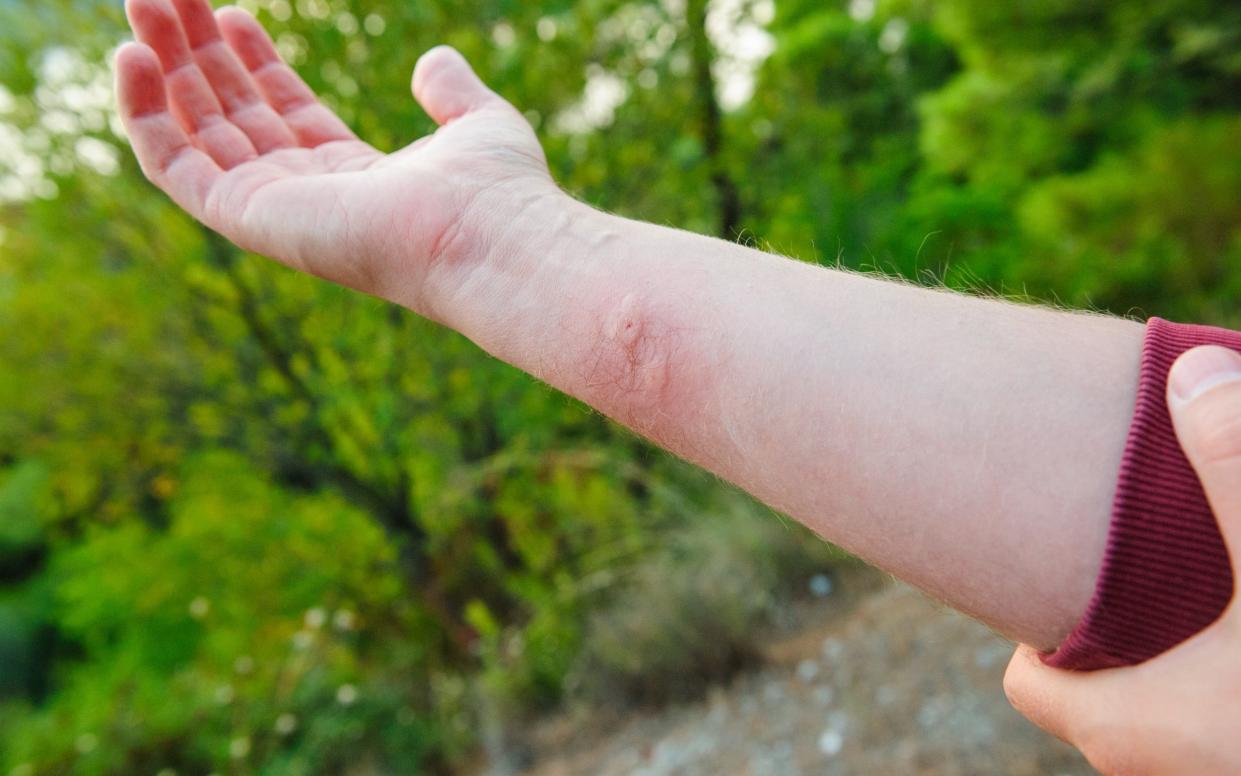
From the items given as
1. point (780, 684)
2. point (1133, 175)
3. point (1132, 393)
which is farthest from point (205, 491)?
point (1133, 175)

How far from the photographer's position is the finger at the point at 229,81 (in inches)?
70.4

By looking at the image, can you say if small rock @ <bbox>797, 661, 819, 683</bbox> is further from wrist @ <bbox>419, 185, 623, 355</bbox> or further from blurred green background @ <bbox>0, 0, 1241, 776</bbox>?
wrist @ <bbox>419, 185, 623, 355</bbox>

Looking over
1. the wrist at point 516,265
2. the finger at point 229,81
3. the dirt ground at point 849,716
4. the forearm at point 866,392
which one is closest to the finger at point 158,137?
the finger at point 229,81

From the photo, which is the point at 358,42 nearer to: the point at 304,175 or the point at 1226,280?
the point at 304,175

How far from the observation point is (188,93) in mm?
1727

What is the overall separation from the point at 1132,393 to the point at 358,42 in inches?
190

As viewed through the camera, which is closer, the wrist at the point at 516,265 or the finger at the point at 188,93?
the wrist at the point at 516,265

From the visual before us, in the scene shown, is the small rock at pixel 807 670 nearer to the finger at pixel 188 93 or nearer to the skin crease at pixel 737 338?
the skin crease at pixel 737 338

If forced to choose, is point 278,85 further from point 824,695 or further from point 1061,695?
point 824,695

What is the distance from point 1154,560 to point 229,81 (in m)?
1.87

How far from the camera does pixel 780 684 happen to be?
3.29 m

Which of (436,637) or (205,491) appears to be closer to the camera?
(436,637)

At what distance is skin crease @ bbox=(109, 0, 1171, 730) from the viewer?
0.88 metres

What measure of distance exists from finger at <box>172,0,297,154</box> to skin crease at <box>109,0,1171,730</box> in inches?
1.4
